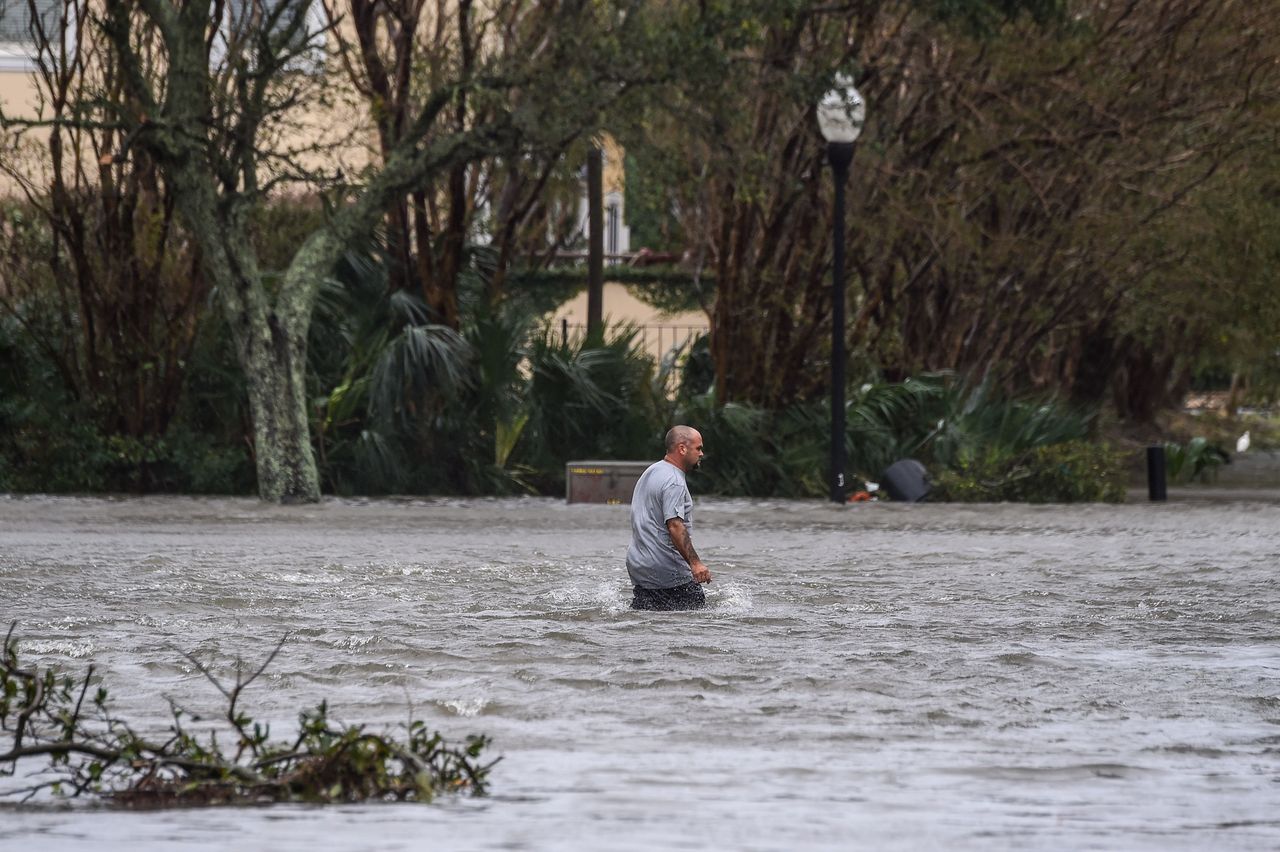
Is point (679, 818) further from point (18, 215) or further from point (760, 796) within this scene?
point (18, 215)

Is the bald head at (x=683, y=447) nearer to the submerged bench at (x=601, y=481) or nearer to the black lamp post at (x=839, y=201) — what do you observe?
the black lamp post at (x=839, y=201)

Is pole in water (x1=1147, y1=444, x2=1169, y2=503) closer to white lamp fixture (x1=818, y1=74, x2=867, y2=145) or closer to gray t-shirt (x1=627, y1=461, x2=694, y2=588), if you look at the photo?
white lamp fixture (x1=818, y1=74, x2=867, y2=145)

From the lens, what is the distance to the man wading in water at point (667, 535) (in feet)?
42.5

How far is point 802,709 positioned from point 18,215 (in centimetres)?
2136

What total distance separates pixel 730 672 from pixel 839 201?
14.0 m

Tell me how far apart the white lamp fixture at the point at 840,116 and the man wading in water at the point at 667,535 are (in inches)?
426

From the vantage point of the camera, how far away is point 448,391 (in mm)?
25656

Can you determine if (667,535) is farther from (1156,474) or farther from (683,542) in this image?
(1156,474)

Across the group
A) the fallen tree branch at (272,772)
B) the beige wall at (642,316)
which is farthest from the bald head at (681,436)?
the beige wall at (642,316)

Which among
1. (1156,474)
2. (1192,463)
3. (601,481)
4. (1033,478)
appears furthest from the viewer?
(1192,463)

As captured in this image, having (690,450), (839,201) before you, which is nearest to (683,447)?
(690,450)

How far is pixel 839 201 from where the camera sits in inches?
942

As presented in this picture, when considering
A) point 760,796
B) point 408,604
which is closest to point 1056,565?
point 408,604

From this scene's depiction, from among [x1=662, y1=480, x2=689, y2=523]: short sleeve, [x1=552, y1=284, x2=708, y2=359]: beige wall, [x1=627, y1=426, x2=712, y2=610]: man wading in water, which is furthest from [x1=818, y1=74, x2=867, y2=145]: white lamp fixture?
[x1=662, y1=480, x2=689, y2=523]: short sleeve
